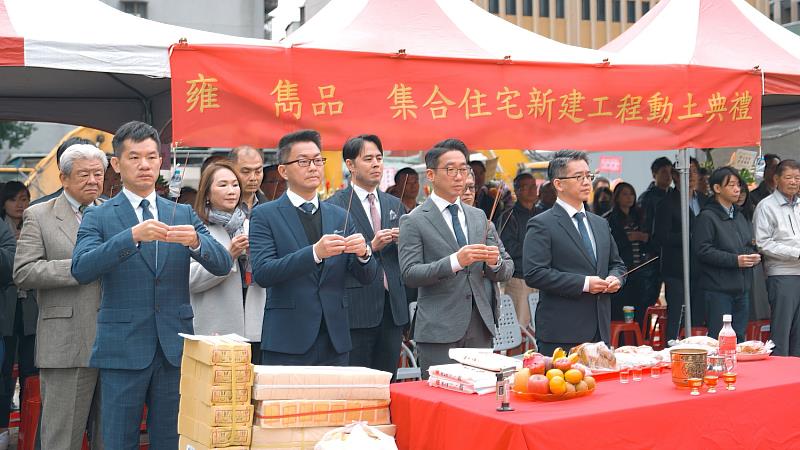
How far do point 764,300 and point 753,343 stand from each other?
3.65 meters

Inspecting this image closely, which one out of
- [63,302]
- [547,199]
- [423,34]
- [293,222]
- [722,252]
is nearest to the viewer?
[293,222]

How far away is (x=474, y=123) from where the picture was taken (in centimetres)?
501

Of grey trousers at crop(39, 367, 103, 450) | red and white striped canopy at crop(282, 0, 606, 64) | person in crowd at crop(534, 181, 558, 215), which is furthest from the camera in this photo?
person in crowd at crop(534, 181, 558, 215)

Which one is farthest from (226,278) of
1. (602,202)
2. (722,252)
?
(602,202)

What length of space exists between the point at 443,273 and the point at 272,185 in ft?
7.67

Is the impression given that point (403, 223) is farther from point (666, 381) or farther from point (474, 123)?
point (666, 381)

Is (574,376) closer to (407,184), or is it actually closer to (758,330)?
(407,184)

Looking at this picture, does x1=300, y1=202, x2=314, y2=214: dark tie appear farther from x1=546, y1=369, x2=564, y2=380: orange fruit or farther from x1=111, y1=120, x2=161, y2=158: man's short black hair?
x1=546, y1=369, x2=564, y2=380: orange fruit

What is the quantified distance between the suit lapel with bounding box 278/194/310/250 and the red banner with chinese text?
2.29ft

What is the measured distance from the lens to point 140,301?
3.55 metres

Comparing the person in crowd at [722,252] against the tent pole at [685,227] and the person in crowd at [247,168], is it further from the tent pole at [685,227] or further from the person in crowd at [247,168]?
the person in crowd at [247,168]

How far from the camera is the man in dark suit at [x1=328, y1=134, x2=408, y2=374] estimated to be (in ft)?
14.7

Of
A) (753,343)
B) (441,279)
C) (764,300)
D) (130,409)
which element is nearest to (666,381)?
(753,343)

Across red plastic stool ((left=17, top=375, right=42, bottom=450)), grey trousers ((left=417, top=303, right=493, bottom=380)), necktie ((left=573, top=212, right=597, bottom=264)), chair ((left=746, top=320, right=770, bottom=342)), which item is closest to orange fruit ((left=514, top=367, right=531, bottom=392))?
grey trousers ((left=417, top=303, right=493, bottom=380))
